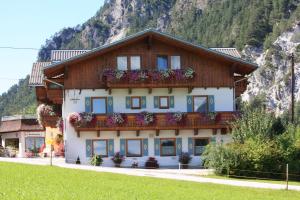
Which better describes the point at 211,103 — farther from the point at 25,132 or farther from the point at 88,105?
the point at 25,132

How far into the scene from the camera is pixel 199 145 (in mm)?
42156

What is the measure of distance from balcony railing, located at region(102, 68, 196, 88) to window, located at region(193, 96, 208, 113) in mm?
1534

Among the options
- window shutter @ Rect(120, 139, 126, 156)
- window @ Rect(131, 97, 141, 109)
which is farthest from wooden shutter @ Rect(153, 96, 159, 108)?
window shutter @ Rect(120, 139, 126, 156)

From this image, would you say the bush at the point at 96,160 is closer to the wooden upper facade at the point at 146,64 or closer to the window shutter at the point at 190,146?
the wooden upper facade at the point at 146,64

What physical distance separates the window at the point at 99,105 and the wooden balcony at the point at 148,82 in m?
1.22

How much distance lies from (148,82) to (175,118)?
2684 mm

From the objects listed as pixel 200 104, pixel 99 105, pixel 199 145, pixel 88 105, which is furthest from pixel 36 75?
pixel 199 145

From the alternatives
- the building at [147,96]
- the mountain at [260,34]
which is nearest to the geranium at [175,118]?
the building at [147,96]

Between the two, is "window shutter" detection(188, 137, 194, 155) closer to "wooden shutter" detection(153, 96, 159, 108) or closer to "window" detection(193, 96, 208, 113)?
"window" detection(193, 96, 208, 113)

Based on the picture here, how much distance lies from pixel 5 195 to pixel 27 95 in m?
174

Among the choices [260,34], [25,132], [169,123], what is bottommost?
[25,132]

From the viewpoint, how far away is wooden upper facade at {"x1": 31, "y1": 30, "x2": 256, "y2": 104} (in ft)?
134

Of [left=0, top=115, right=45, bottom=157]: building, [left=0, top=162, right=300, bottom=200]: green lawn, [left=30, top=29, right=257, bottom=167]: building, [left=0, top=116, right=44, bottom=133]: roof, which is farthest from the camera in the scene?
[left=0, top=116, right=44, bottom=133]: roof

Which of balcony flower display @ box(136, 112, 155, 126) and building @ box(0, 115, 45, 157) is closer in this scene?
balcony flower display @ box(136, 112, 155, 126)
